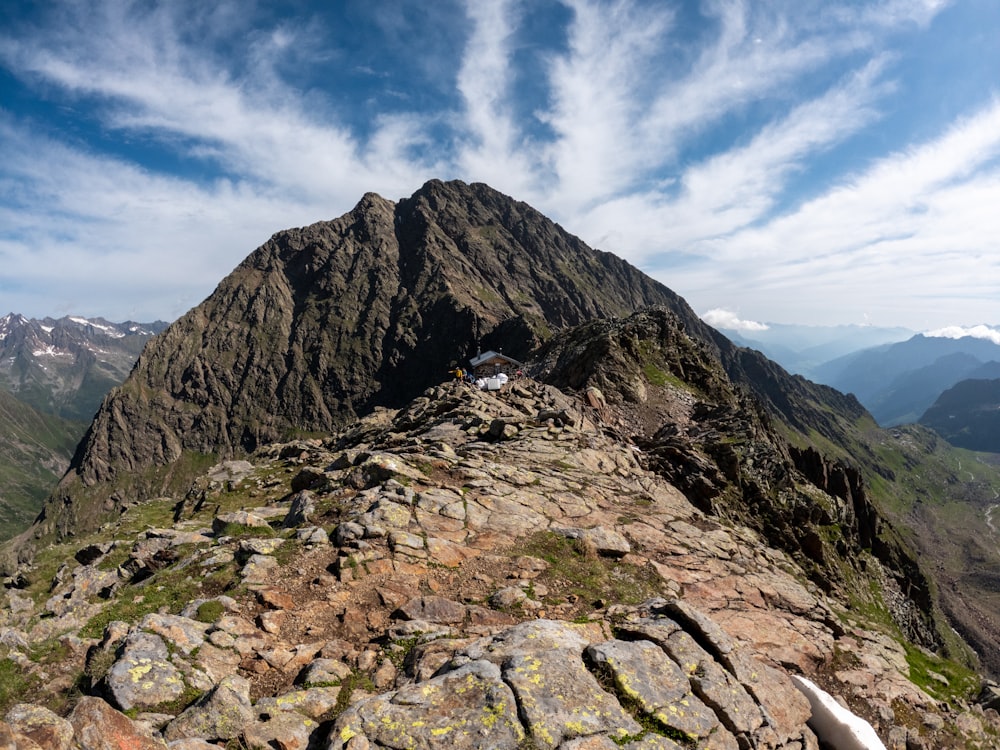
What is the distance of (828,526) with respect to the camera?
121 feet

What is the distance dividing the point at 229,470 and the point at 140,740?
39.5m

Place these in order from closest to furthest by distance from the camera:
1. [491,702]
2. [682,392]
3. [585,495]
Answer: [491,702] → [585,495] → [682,392]

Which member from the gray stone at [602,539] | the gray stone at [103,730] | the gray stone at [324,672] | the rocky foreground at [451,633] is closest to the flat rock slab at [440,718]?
the rocky foreground at [451,633]

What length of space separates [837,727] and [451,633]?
8.63 m

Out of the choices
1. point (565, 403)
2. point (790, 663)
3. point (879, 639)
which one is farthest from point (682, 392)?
point (790, 663)

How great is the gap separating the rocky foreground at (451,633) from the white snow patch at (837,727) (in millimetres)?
263

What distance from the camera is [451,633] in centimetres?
1172

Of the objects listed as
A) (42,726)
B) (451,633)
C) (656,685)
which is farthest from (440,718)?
(42,726)

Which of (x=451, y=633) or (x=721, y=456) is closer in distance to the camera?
(x=451, y=633)

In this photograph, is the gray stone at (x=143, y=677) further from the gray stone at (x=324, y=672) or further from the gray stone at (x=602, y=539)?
the gray stone at (x=602, y=539)

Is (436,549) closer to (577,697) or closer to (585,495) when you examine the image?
(577,697)

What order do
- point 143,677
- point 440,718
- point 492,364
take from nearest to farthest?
point 440,718
point 143,677
point 492,364

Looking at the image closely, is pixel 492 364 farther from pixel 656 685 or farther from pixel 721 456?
pixel 656 685

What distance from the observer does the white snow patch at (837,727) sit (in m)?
10.4
